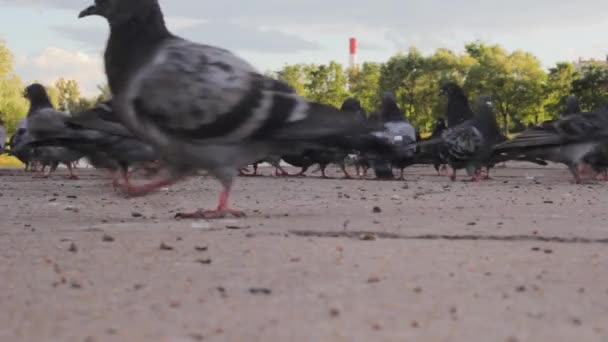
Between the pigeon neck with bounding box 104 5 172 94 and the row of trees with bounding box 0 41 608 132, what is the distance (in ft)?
160

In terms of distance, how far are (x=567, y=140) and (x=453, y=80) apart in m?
50.9

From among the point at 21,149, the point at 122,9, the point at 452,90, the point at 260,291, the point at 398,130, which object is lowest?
the point at 260,291

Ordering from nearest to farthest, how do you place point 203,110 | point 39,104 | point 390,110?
1. point 203,110
2. point 39,104
3. point 390,110

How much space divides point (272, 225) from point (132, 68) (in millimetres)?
1546

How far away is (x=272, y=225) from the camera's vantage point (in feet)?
20.7

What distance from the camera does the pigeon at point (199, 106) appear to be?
6320 mm

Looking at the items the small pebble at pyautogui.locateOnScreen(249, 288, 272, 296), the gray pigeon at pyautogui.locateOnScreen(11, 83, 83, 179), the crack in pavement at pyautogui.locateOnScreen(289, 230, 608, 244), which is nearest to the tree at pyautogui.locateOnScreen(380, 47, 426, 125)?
the gray pigeon at pyautogui.locateOnScreen(11, 83, 83, 179)

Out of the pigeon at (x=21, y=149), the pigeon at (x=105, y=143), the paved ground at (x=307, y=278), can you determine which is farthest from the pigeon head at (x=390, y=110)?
the paved ground at (x=307, y=278)

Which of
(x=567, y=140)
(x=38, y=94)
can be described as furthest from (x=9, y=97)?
(x=567, y=140)

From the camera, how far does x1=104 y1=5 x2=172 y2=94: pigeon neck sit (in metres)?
6.63

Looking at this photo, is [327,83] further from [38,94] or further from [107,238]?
[107,238]

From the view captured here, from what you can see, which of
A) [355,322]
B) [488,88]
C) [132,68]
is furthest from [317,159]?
Answer: [488,88]

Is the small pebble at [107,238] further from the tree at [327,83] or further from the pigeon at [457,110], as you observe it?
the tree at [327,83]

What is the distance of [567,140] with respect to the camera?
46.8ft
